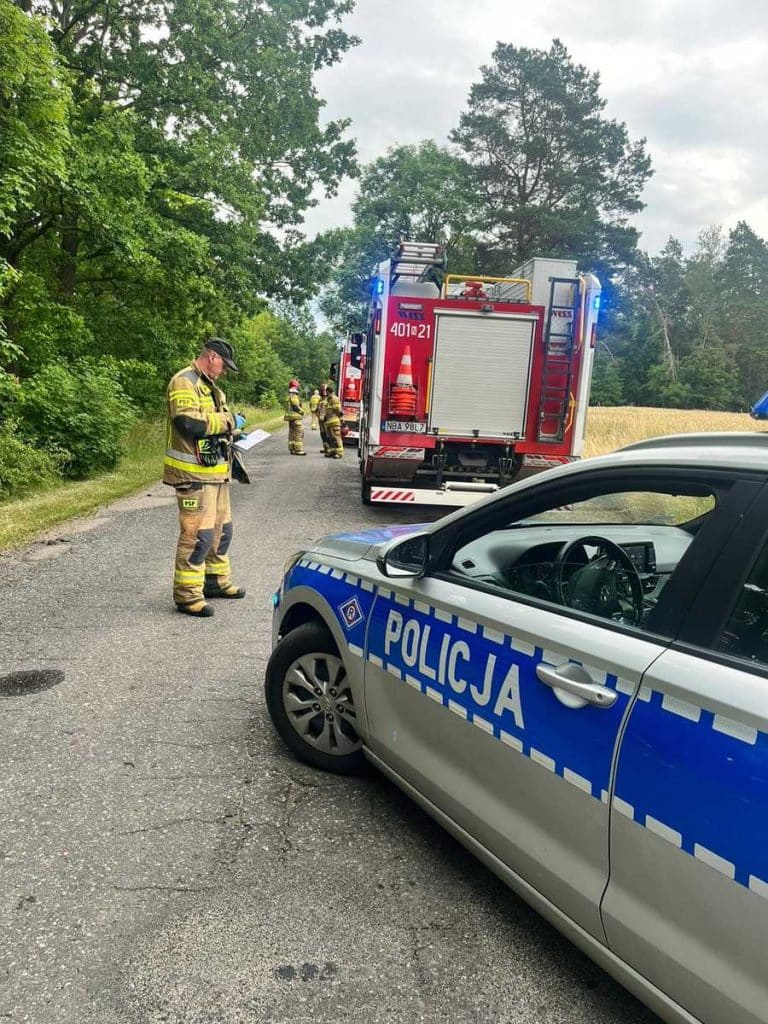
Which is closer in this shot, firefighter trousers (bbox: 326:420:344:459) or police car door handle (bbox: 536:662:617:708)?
police car door handle (bbox: 536:662:617:708)

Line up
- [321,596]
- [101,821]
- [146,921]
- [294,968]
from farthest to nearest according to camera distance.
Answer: [321,596] < [101,821] < [146,921] < [294,968]

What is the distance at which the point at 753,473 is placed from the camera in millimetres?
1750

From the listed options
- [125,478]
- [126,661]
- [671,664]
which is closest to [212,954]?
[671,664]

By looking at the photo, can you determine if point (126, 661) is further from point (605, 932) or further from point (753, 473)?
point (753, 473)

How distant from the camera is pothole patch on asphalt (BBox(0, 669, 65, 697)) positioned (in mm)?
4059

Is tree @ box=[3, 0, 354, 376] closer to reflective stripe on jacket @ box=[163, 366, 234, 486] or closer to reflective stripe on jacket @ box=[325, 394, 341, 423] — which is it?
reflective stripe on jacket @ box=[325, 394, 341, 423]

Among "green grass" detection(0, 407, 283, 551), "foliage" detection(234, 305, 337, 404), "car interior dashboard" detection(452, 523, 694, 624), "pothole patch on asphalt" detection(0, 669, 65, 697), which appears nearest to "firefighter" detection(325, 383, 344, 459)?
"green grass" detection(0, 407, 283, 551)

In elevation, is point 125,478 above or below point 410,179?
below

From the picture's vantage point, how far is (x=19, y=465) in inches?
413

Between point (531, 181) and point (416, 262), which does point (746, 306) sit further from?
point (416, 262)

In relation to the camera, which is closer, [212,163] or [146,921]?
[146,921]

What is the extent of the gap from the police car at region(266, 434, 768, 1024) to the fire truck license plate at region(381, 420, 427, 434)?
6044 millimetres

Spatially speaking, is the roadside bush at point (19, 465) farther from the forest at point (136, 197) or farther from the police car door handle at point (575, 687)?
the police car door handle at point (575, 687)

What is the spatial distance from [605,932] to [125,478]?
11892 mm
